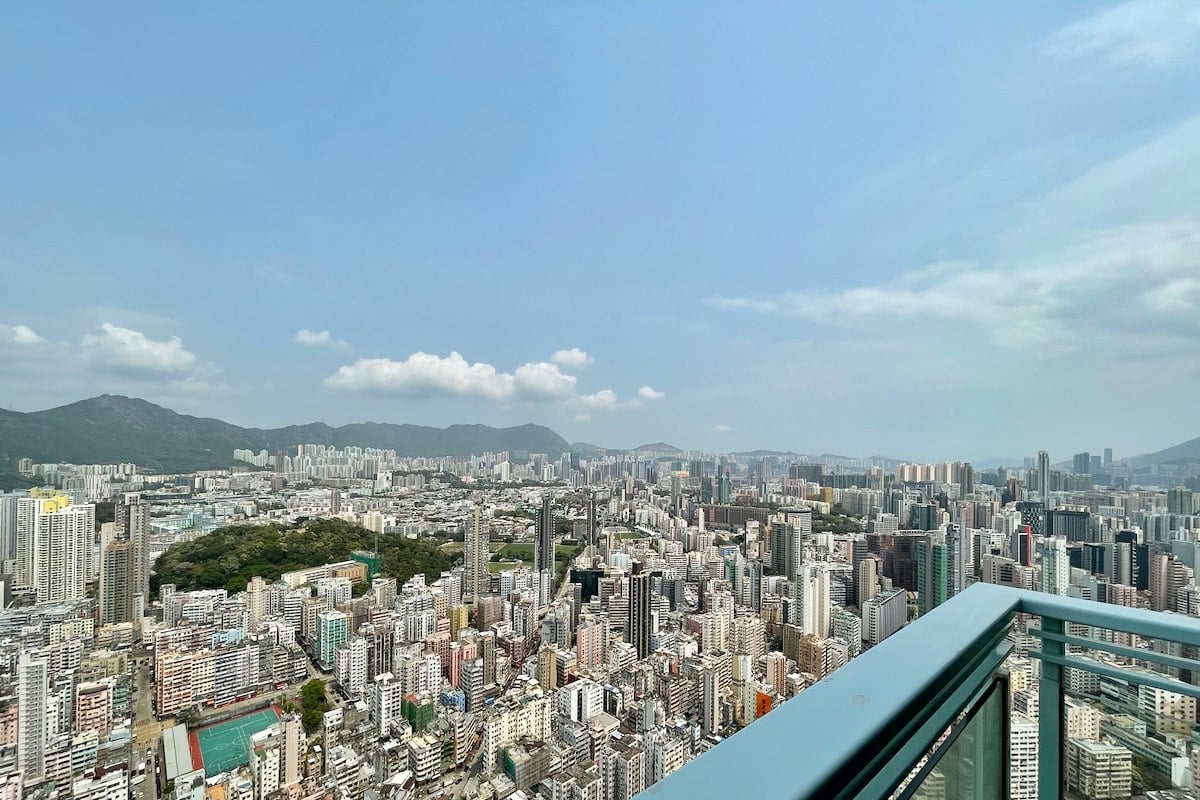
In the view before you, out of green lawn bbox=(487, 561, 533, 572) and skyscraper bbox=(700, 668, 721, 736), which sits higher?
skyscraper bbox=(700, 668, 721, 736)

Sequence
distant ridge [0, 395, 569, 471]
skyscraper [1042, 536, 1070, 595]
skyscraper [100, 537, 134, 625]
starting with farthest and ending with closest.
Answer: distant ridge [0, 395, 569, 471]
skyscraper [100, 537, 134, 625]
skyscraper [1042, 536, 1070, 595]

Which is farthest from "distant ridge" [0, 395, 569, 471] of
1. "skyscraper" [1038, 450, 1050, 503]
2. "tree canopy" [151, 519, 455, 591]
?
"skyscraper" [1038, 450, 1050, 503]

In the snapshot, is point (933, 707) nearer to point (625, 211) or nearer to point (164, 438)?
point (625, 211)

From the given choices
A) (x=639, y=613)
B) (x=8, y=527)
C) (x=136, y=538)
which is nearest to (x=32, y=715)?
(x=8, y=527)

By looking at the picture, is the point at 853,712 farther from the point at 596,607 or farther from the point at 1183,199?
the point at 596,607

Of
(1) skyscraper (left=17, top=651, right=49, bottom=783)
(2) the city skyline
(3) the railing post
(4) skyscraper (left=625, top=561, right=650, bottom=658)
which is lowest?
(4) skyscraper (left=625, top=561, right=650, bottom=658)

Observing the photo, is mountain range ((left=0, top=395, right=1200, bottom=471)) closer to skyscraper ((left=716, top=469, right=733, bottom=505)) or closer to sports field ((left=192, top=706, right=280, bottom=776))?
skyscraper ((left=716, top=469, right=733, bottom=505))

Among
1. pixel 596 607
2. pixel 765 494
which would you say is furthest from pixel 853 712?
pixel 765 494

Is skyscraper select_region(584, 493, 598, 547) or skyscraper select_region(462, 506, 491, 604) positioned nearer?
skyscraper select_region(462, 506, 491, 604)
